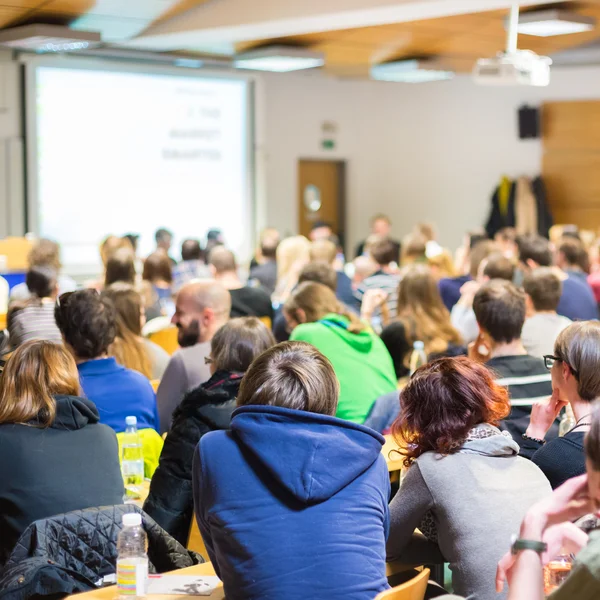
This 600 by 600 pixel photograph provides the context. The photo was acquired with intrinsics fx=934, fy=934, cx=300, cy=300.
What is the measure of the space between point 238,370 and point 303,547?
4.11ft

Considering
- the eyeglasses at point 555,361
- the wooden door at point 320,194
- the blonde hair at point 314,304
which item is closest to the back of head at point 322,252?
the blonde hair at point 314,304

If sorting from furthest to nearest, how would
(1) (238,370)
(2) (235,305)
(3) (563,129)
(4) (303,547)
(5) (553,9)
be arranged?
(3) (563,129)
(5) (553,9)
(2) (235,305)
(1) (238,370)
(4) (303,547)

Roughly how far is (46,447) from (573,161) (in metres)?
11.4

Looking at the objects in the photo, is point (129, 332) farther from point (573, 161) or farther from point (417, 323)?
point (573, 161)

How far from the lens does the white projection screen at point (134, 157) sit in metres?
9.95

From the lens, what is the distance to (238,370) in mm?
3273

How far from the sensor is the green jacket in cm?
407

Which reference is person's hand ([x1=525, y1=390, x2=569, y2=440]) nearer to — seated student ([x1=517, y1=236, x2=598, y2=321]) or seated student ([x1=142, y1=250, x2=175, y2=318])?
seated student ([x1=517, y1=236, x2=598, y2=321])

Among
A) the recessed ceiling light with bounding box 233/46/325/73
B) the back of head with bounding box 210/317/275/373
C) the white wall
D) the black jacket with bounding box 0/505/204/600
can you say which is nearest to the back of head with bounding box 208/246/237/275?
the recessed ceiling light with bounding box 233/46/325/73

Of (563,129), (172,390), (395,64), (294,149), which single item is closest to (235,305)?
(172,390)

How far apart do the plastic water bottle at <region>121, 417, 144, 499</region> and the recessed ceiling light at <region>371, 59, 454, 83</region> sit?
7.40 meters

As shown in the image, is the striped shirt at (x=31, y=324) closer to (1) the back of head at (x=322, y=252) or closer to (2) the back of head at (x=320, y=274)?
(2) the back of head at (x=320, y=274)

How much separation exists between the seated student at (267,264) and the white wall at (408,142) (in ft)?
12.4

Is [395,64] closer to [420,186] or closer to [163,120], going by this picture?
[163,120]
